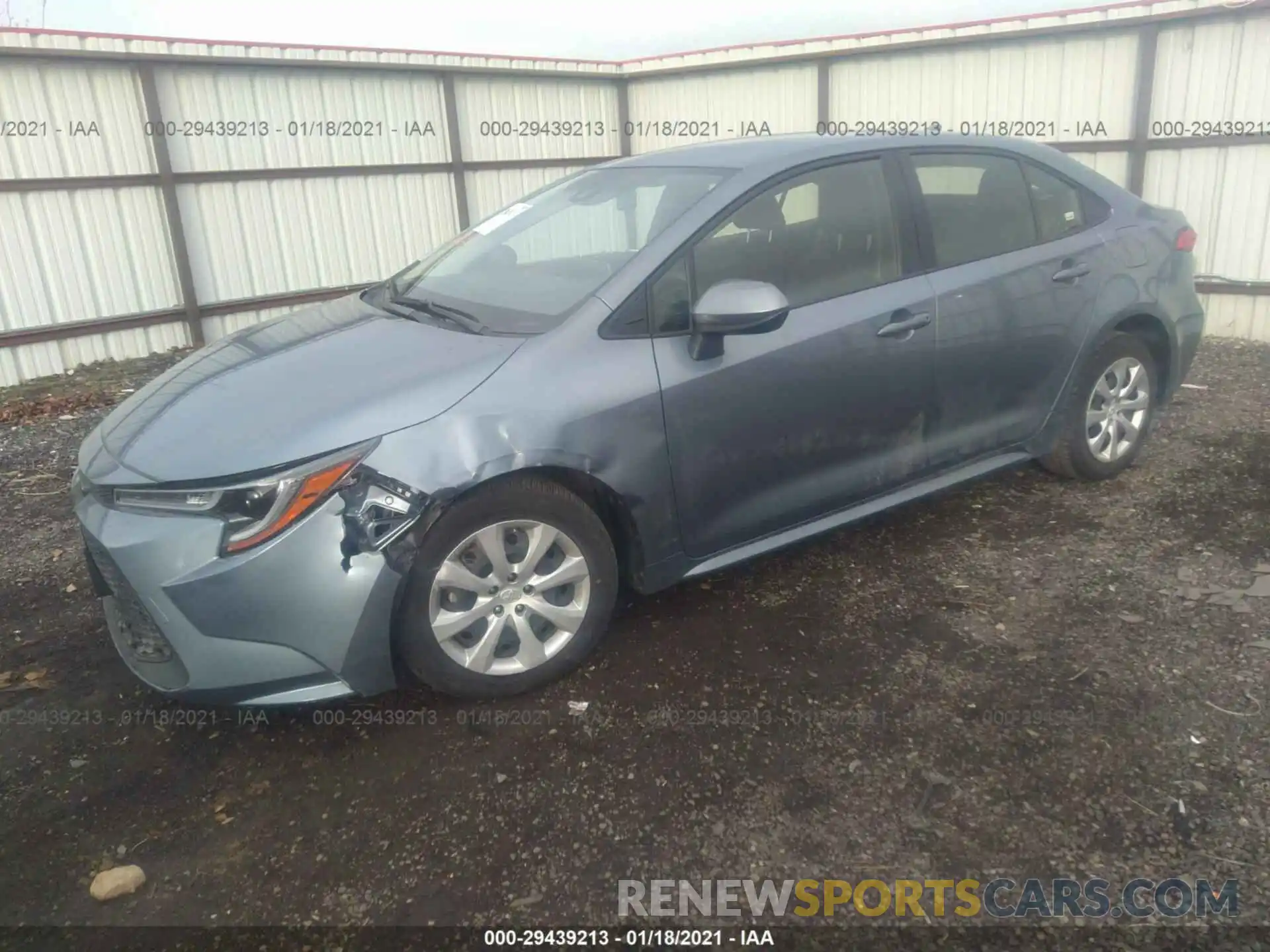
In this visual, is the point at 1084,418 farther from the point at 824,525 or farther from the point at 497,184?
the point at 497,184

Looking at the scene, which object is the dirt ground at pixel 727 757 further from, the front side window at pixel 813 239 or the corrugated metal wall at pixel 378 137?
the corrugated metal wall at pixel 378 137

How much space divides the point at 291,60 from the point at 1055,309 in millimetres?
8052

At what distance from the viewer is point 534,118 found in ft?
36.3

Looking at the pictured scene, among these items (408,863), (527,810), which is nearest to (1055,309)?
(527,810)

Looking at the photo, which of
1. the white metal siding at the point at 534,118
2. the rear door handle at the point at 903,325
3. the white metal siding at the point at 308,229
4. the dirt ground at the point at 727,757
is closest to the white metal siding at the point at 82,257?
the white metal siding at the point at 308,229

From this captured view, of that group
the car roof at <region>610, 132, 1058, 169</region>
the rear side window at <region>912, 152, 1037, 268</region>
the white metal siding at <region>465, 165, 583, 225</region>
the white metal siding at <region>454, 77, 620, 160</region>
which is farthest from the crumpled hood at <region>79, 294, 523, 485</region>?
the white metal siding at <region>454, 77, 620, 160</region>

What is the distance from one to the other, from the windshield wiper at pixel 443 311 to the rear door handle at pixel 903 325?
1468 mm

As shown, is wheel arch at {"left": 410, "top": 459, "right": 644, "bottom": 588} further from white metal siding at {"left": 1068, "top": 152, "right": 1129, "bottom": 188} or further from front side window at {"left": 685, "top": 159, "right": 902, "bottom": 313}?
white metal siding at {"left": 1068, "top": 152, "right": 1129, "bottom": 188}

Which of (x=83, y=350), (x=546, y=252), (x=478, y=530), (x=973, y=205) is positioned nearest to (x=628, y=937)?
(x=478, y=530)

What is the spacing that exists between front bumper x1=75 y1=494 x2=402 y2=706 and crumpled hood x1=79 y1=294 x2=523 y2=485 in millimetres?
176

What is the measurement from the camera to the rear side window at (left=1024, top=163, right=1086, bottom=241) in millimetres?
4035

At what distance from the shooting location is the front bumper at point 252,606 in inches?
98.9

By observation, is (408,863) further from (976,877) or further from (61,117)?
(61,117)

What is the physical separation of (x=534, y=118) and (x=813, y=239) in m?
8.55
